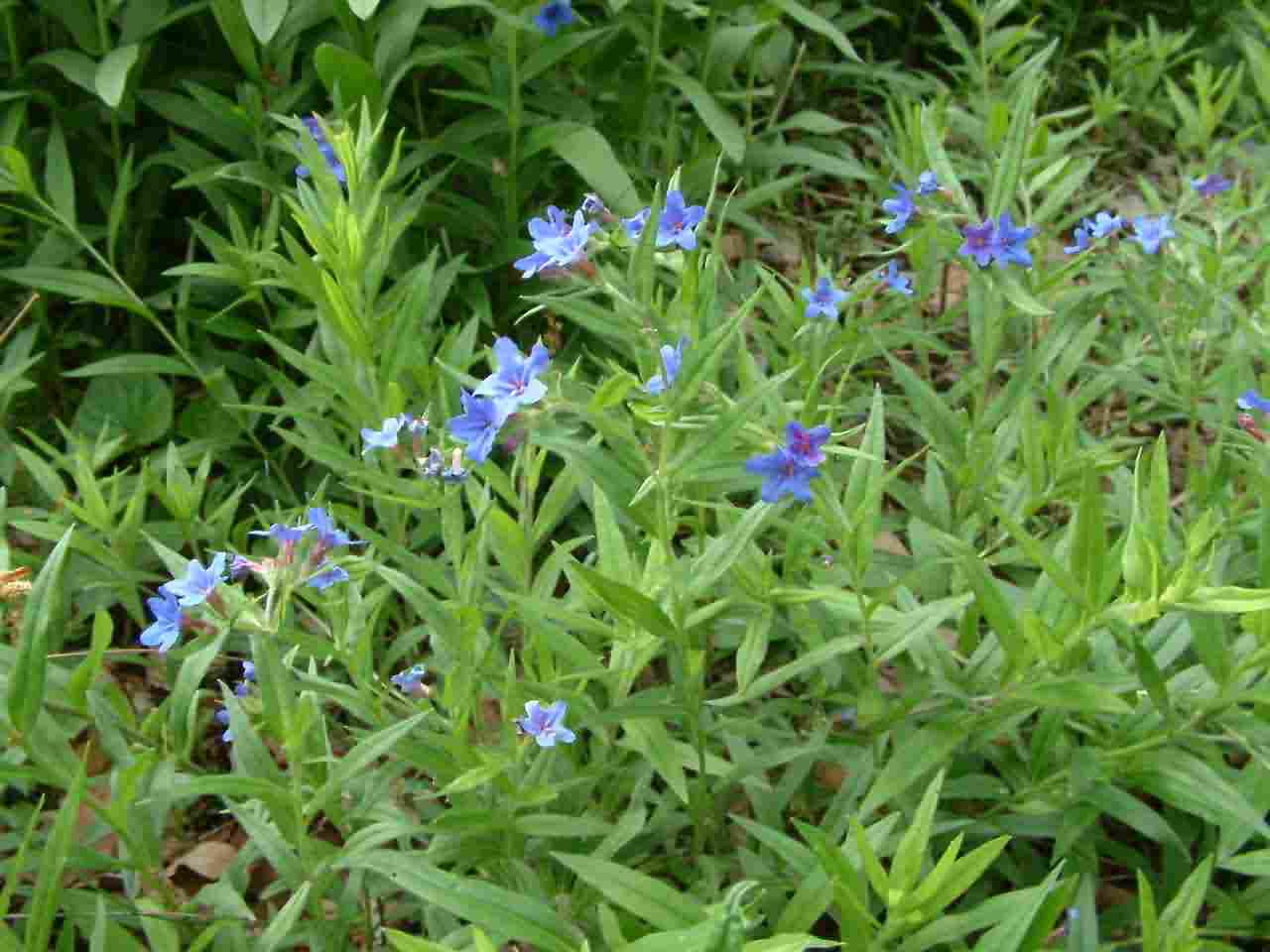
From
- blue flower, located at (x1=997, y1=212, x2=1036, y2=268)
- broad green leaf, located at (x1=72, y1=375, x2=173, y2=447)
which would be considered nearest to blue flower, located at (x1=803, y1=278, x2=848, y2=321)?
blue flower, located at (x1=997, y1=212, x2=1036, y2=268)

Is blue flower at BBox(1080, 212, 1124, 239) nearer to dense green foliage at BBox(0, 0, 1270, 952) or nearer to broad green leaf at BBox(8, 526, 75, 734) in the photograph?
dense green foliage at BBox(0, 0, 1270, 952)

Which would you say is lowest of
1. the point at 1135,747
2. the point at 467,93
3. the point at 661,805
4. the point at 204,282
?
the point at 661,805

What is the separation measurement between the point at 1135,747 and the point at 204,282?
2.50 metres

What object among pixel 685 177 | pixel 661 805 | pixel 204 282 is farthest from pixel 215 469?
pixel 661 805

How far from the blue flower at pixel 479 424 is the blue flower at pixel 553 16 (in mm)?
1558

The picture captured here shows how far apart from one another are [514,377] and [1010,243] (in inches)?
44.9

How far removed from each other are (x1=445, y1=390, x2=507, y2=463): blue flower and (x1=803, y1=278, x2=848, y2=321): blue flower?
962mm

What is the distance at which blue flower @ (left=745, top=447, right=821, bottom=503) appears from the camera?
5.12ft

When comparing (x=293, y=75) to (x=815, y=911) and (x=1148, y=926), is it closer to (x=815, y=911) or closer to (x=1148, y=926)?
(x=815, y=911)

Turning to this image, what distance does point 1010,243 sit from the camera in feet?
7.53

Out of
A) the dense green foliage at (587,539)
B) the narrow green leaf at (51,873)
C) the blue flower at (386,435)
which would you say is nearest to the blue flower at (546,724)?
the dense green foliage at (587,539)

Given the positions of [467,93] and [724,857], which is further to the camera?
[467,93]

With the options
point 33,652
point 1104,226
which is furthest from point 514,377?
point 1104,226

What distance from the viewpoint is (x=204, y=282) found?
324 centimetres
